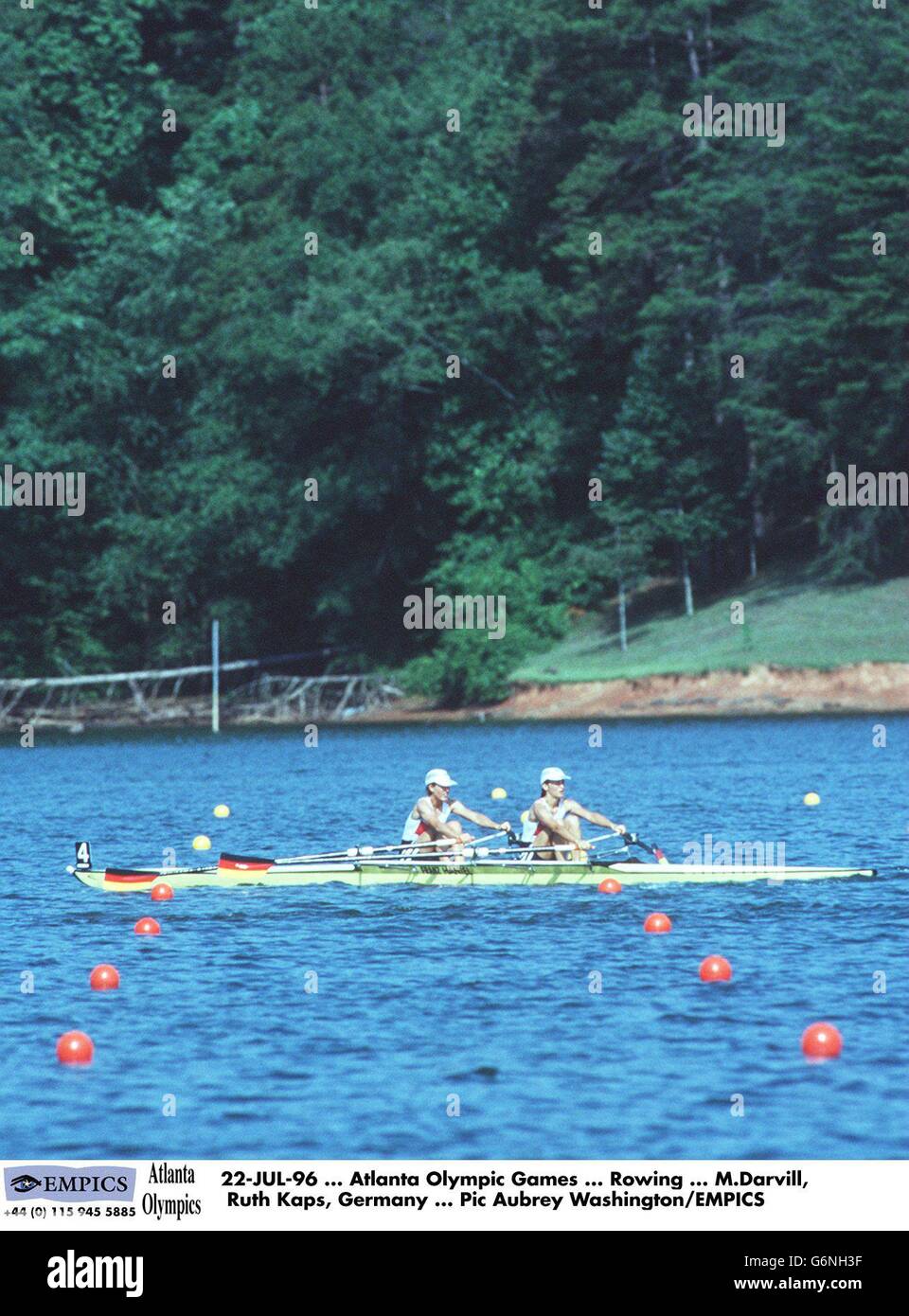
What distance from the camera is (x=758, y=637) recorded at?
2793 inches

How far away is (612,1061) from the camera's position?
64.6 feet

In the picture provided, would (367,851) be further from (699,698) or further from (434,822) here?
(699,698)

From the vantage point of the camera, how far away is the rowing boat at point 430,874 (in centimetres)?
3111

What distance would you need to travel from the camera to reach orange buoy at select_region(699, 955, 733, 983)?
23.6 metres

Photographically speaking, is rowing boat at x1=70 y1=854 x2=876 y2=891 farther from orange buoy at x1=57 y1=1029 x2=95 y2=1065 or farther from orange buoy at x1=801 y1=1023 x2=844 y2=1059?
orange buoy at x1=801 y1=1023 x2=844 y2=1059

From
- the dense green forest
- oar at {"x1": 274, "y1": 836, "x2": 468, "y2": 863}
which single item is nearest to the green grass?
the dense green forest

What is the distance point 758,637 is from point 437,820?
4077cm

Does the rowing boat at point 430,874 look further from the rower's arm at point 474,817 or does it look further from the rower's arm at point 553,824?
the rower's arm at point 474,817

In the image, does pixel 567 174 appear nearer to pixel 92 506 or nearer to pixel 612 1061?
pixel 92 506

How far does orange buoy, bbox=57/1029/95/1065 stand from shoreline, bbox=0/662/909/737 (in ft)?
161


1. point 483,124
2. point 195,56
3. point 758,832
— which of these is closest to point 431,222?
point 483,124

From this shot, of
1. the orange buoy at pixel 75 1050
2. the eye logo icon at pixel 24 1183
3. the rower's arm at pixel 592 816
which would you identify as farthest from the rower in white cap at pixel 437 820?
the eye logo icon at pixel 24 1183
